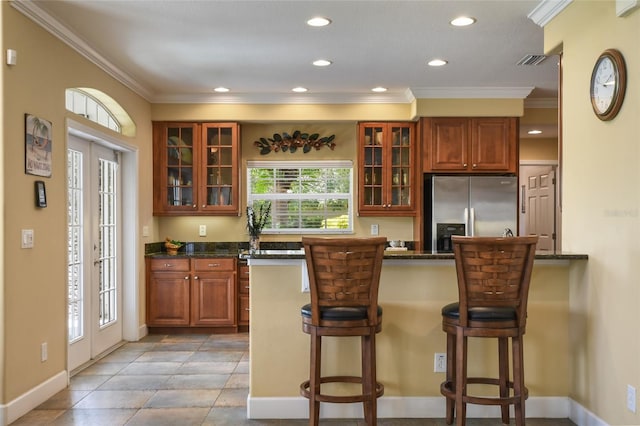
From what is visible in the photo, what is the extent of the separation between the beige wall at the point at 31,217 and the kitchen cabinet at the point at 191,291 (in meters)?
1.84

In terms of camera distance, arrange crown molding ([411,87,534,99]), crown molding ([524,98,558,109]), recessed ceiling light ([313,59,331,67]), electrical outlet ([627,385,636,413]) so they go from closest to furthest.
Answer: electrical outlet ([627,385,636,413]) → recessed ceiling light ([313,59,331,67]) → crown molding ([411,87,534,99]) → crown molding ([524,98,558,109])

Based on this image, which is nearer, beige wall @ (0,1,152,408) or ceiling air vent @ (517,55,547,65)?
beige wall @ (0,1,152,408)

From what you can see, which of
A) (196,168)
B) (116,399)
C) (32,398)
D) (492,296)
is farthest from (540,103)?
(32,398)

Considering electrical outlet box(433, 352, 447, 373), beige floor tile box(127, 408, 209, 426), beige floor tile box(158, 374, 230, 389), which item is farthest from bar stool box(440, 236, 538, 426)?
beige floor tile box(158, 374, 230, 389)

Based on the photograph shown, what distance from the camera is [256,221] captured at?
20.3 feet

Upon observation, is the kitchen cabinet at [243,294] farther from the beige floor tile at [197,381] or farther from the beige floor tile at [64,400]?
the beige floor tile at [64,400]

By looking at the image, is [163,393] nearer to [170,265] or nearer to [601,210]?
[170,265]

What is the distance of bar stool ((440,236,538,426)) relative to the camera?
2686 millimetres

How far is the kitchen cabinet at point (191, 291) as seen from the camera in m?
5.68

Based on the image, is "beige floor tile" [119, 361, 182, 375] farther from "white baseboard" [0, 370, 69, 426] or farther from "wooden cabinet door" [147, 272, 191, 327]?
"wooden cabinet door" [147, 272, 191, 327]

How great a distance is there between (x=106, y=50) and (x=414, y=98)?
3.07 metres

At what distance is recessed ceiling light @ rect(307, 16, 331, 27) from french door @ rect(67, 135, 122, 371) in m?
2.13

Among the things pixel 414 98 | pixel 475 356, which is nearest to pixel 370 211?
pixel 414 98

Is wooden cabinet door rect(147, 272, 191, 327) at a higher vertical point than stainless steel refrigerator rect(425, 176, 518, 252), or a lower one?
lower
